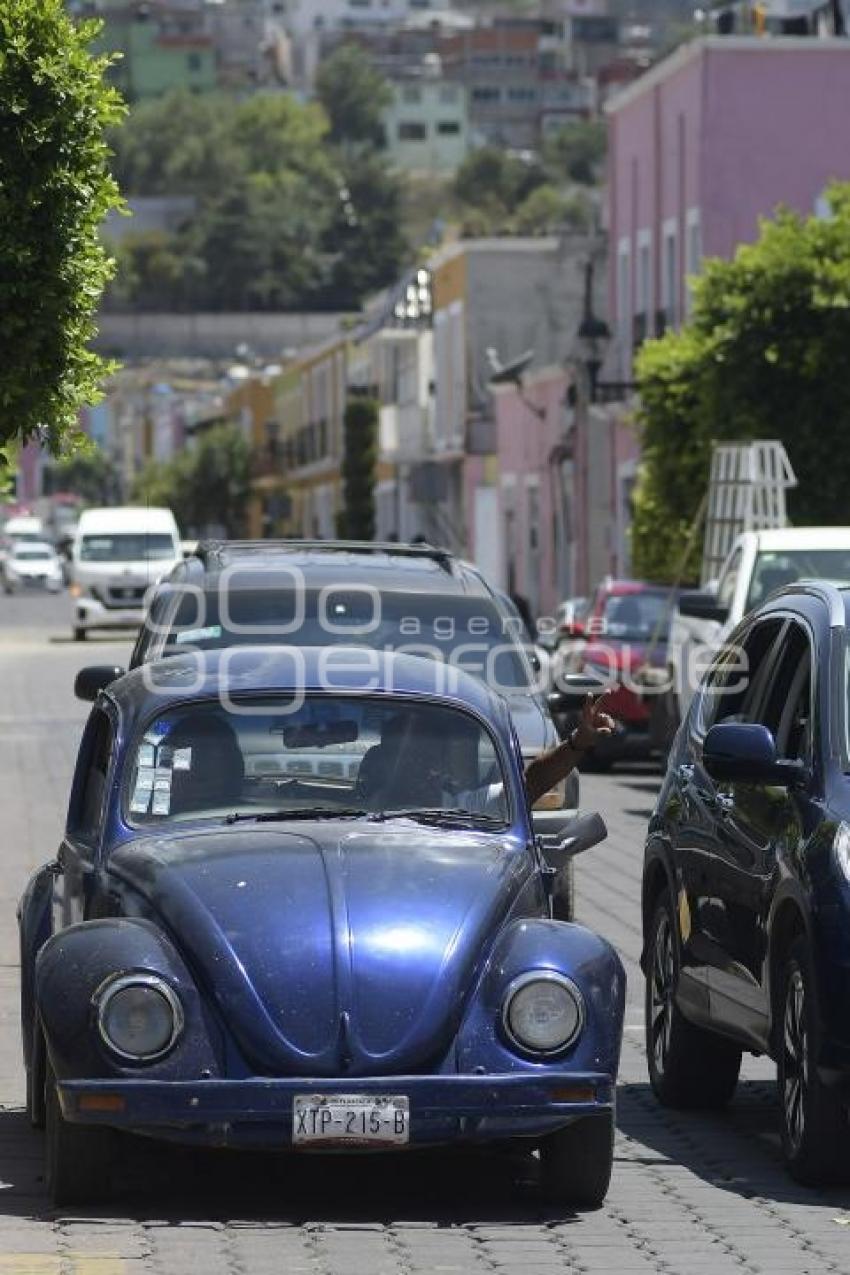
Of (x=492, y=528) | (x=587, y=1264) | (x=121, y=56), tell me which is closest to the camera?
(x=587, y=1264)

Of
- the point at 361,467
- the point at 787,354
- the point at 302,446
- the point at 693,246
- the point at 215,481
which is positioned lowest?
the point at 215,481

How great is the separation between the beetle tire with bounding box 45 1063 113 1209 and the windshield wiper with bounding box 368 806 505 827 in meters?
1.34

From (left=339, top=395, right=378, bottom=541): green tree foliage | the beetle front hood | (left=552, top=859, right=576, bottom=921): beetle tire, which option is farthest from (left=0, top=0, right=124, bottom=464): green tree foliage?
(left=339, top=395, right=378, bottom=541): green tree foliage

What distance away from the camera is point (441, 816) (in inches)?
378

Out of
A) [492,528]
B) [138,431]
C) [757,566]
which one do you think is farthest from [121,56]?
[138,431]

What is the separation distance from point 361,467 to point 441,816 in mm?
80888

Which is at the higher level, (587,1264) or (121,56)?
(121,56)

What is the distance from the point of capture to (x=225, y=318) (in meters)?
191

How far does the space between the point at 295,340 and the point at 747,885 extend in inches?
7142

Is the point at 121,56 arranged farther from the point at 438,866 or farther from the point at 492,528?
the point at 492,528

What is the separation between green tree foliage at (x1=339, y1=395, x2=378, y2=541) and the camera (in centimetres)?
8981

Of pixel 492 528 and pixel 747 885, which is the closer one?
pixel 747 885

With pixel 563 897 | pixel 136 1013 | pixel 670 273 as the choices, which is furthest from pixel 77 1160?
pixel 670 273

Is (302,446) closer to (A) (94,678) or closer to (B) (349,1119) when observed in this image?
(A) (94,678)
